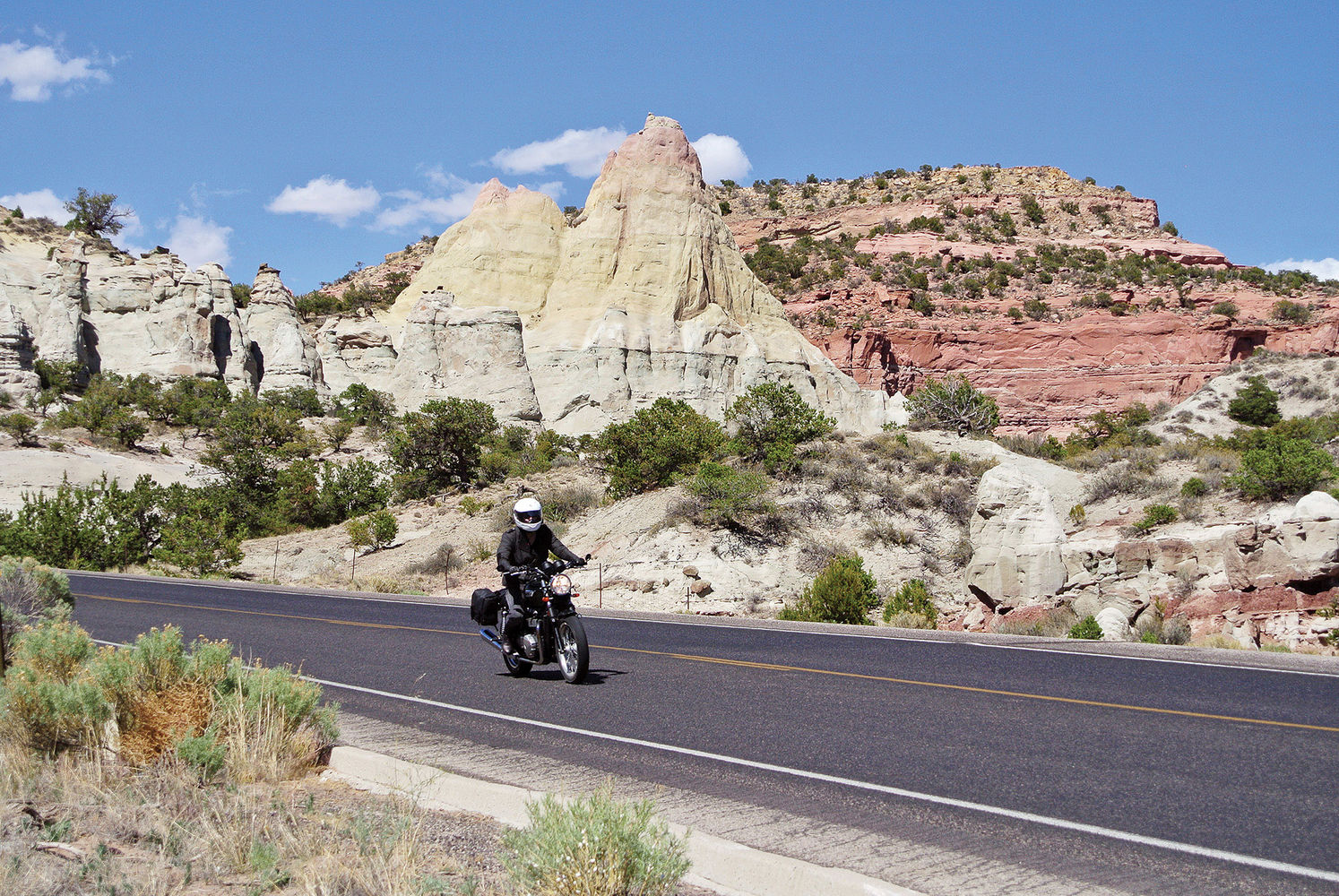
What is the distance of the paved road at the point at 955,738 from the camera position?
4.50 m

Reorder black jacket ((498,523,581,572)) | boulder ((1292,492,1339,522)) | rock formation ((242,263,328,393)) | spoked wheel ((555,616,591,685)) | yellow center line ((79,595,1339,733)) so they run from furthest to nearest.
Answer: rock formation ((242,263,328,393))
boulder ((1292,492,1339,522))
black jacket ((498,523,581,572))
spoked wheel ((555,616,591,685))
yellow center line ((79,595,1339,733))

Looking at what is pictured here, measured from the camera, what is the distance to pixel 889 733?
6.87 meters

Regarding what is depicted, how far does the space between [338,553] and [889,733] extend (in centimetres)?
2981

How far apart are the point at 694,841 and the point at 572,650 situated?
4873mm

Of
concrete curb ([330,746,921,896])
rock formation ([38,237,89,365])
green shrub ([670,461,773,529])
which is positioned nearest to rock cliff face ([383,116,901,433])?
rock formation ([38,237,89,365])

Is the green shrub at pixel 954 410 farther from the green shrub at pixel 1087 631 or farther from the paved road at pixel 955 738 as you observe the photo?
the paved road at pixel 955 738

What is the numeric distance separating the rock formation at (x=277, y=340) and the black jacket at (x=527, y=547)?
53934mm

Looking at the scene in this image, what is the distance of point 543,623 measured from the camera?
9438 millimetres

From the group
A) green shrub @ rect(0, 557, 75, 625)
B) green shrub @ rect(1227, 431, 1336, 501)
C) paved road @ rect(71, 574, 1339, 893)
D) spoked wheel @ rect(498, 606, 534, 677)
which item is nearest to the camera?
paved road @ rect(71, 574, 1339, 893)

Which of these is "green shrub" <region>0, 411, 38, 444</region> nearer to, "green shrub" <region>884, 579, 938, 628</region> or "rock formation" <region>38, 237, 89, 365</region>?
"rock formation" <region>38, 237, 89, 365</region>

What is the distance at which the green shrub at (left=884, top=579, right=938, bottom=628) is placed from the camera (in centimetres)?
1856

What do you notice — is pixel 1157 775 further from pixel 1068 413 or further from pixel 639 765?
pixel 1068 413

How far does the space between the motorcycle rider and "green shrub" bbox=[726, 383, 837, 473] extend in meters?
20.7

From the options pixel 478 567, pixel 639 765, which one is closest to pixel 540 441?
pixel 478 567
